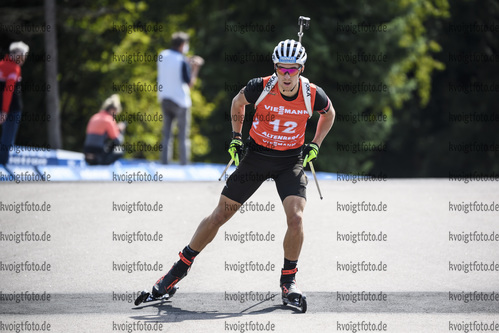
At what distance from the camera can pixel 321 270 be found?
28.2 ft

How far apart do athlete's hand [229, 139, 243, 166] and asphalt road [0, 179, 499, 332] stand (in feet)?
4.07

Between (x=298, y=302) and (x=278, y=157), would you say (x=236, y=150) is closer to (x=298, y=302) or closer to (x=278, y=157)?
(x=278, y=157)

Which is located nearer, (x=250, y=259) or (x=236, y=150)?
(x=236, y=150)

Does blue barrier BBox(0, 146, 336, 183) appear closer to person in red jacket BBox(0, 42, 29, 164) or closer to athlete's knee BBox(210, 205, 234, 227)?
person in red jacket BBox(0, 42, 29, 164)

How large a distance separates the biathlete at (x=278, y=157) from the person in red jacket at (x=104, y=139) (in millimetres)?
8043

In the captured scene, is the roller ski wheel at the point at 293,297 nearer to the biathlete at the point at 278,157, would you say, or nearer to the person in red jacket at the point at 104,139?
the biathlete at the point at 278,157

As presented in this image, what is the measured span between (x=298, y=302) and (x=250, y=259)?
1.96 m

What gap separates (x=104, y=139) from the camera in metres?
15.3

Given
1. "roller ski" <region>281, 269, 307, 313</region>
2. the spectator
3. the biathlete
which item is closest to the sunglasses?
the biathlete

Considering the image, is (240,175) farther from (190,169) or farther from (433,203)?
(190,169)

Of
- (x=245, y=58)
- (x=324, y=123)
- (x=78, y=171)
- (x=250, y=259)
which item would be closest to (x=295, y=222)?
(x=324, y=123)

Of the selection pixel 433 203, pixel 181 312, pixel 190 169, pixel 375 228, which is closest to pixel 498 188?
pixel 433 203

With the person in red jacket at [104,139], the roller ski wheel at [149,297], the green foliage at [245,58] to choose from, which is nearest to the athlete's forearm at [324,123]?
the roller ski wheel at [149,297]

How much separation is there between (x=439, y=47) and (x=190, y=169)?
65.6 feet
